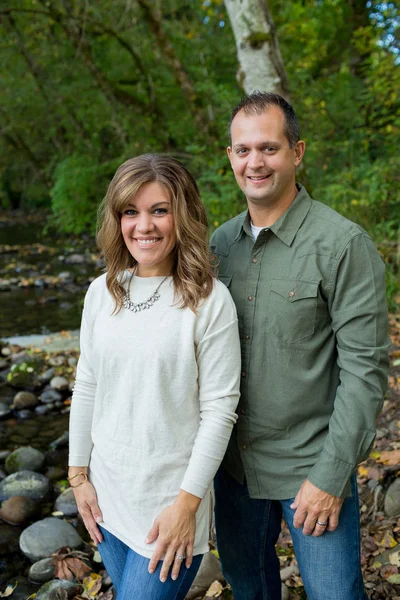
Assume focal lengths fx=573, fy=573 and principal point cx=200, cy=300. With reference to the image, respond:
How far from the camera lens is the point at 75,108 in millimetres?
16844

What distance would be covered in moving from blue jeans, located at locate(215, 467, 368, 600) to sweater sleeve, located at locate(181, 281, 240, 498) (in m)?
0.44

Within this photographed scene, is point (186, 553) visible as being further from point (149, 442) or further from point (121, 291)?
point (121, 291)

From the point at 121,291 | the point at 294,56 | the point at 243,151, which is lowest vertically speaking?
the point at 121,291

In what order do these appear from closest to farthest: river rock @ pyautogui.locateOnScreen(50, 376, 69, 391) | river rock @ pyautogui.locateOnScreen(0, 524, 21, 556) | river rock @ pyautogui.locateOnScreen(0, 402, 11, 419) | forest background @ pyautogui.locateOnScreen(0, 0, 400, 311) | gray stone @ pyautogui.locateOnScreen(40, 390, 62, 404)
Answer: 1. river rock @ pyautogui.locateOnScreen(0, 524, 21, 556)
2. river rock @ pyautogui.locateOnScreen(0, 402, 11, 419)
3. gray stone @ pyautogui.locateOnScreen(40, 390, 62, 404)
4. river rock @ pyautogui.locateOnScreen(50, 376, 69, 391)
5. forest background @ pyautogui.locateOnScreen(0, 0, 400, 311)

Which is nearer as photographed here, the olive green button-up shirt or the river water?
the olive green button-up shirt

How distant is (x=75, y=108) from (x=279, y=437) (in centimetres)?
1642

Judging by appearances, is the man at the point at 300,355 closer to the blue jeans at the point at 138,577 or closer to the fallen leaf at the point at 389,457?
the blue jeans at the point at 138,577

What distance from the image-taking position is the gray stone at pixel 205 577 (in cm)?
309

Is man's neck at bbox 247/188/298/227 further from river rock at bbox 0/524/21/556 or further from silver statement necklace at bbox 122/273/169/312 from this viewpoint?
river rock at bbox 0/524/21/556

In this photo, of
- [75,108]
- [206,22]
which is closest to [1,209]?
[75,108]

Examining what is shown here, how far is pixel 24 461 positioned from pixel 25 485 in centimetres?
38

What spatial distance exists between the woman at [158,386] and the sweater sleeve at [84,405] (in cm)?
7

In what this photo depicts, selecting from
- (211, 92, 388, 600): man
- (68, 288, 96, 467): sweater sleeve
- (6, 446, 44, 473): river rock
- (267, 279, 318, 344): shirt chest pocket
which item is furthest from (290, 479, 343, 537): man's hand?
(6, 446, 44, 473): river rock

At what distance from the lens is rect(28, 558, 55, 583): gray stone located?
3.62 m
